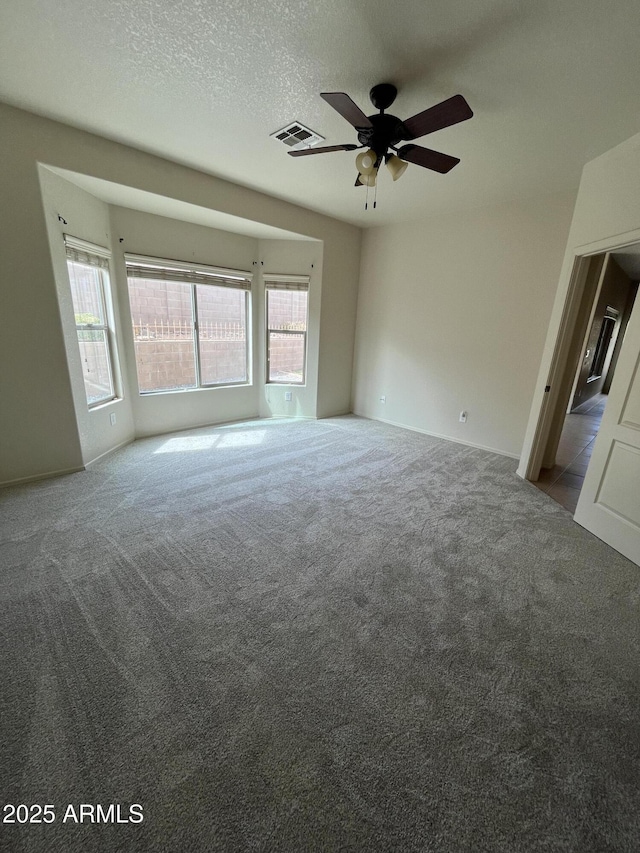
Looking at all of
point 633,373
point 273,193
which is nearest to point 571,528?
point 633,373

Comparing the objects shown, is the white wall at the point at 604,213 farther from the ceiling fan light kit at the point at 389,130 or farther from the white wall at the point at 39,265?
the white wall at the point at 39,265

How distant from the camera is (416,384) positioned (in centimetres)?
482

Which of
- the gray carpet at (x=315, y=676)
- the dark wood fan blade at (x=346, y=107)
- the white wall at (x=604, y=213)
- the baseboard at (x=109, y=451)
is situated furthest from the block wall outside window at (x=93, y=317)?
the white wall at (x=604, y=213)

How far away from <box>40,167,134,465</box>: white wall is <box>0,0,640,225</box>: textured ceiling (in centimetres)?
60

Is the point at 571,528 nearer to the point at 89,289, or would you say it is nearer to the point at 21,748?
the point at 21,748

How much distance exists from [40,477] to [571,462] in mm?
Result: 5625

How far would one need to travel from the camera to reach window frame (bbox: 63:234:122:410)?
10.3 ft

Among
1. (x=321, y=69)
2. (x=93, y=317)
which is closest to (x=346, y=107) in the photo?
(x=321, y=69)

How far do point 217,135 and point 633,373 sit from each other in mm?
3524

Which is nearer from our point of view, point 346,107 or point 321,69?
point 346,107

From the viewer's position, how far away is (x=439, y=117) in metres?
1.77

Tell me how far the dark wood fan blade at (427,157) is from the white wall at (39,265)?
2229 mm

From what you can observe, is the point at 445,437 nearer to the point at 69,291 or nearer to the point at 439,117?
the point at 439,117

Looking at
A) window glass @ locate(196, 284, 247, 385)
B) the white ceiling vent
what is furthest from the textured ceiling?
window glass @ locate(196, 284, 247, 385)
